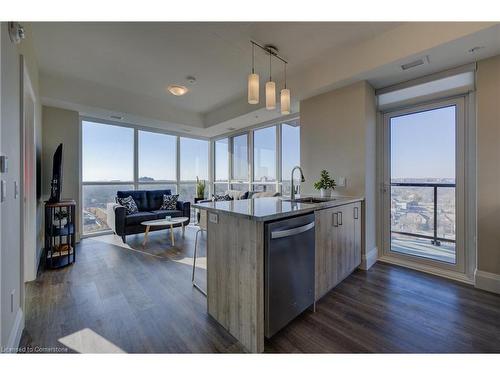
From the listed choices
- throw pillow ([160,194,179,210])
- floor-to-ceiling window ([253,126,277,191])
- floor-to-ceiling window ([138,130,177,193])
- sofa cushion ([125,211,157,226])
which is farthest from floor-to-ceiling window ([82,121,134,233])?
floor-to-ceiling window ([253,126,277,191])

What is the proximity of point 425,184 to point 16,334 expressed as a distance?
422 centimetres

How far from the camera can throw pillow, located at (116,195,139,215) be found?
14.2ft

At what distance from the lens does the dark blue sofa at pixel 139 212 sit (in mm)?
3895

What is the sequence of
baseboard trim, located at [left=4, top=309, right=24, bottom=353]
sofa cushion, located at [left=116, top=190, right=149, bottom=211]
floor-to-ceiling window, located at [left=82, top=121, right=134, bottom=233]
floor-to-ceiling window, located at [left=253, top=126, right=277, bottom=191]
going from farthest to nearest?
floor-to-ceiling window, located at [left=253, top=126, right=277, bottom=191], sofa cushion, located at [left=116, top=190, right=149, bottom=211], floor-to-ceiling window, located at [left=82, top=121, right=134, bottom=233], baseboard trim, located at [left=4, top=309, right=24, bottom=353]

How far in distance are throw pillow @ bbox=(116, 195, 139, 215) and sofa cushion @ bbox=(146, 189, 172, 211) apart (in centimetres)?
41

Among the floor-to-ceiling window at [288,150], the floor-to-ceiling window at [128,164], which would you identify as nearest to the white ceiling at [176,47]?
the floor-to-ceiling window at [288,150]

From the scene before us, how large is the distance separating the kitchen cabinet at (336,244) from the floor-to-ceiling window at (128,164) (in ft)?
15.1

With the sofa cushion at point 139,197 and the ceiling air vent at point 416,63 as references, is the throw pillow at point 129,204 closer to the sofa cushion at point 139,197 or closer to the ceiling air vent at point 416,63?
the sofa cushion at point 139,197

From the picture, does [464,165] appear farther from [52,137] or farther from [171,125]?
[52,137]

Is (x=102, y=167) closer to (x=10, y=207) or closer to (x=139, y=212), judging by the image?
(x=139, y=212)

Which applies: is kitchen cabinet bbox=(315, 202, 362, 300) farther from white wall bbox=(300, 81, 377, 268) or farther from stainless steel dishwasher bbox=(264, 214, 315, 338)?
white wall bbox=(300, 81, 377, 268)

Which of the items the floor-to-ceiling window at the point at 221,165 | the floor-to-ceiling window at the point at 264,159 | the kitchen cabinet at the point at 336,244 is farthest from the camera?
the floor-to-ceiling window at the point at 221,165
